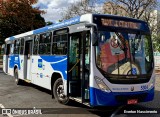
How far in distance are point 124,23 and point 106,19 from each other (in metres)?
0.60

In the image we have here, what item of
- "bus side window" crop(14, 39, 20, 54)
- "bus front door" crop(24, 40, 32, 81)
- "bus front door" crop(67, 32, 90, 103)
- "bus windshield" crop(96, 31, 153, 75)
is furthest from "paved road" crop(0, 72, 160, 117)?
"bus side window" crop(14, 39, 20, 54)

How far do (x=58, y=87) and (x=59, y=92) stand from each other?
0.17 metres

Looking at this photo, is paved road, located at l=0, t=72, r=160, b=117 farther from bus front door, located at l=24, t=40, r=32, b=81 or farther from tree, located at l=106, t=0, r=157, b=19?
tree, located at l=106, t=0, r=157, b=19

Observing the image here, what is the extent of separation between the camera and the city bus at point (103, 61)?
7973 mm

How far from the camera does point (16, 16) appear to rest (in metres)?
33.5

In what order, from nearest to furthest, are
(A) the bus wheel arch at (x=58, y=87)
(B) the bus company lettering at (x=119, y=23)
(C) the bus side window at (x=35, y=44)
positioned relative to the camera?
1. (B) the bus company lettering at (x=119, y=23)
2. (A) the bus wheel arch at (x=58, y=87)
3. (C) the bus side window at (x=35, y=44)

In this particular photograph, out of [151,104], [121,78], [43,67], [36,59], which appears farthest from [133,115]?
[36,59]

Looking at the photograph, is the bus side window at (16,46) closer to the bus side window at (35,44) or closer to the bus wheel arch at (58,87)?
the bus side window at (35,44)

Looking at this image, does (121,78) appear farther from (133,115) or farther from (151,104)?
(151,104)

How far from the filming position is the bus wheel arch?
9.95m

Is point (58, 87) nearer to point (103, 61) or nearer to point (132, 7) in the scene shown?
point (103, 61)

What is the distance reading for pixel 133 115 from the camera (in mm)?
8539

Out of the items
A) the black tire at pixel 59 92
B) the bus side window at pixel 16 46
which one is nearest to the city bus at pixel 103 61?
the black tire at pixel 59 92

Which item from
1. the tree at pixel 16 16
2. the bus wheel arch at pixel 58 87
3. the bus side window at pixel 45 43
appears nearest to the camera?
the bus wheel arch at pixel 58 87
